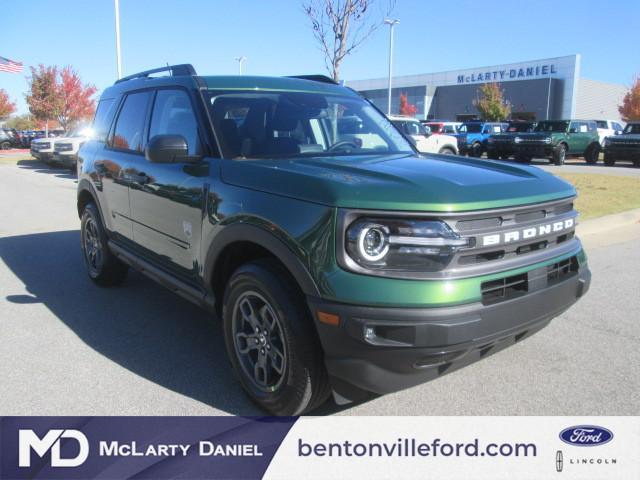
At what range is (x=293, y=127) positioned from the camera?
371cm

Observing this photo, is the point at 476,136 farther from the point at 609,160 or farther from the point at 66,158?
the point at 66,158

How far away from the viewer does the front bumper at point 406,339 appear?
7.86 feet

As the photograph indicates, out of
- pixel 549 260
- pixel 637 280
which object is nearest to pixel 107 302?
pixel 549 260

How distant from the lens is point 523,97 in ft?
173

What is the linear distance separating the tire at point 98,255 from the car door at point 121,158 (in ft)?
1.00

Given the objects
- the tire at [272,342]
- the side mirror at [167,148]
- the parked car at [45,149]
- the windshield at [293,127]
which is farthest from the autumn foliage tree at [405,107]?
the tire at [272,342]

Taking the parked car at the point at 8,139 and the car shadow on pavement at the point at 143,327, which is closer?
the car shadow on pavement at the point at 143,327

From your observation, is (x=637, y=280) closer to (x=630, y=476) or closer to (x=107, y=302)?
(x=630, y=476)

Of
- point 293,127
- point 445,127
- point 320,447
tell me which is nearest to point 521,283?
point 320,447

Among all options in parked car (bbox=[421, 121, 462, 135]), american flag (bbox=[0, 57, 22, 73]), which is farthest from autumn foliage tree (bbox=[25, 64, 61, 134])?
parked car (bbox=[421, 121, 462, 135])

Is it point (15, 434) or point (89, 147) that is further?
point (89, 147)

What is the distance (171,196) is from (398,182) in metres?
1.77

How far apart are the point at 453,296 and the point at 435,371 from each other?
402 mm

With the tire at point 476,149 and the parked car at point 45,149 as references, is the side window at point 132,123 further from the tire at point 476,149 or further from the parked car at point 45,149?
the tire at point 476,149
